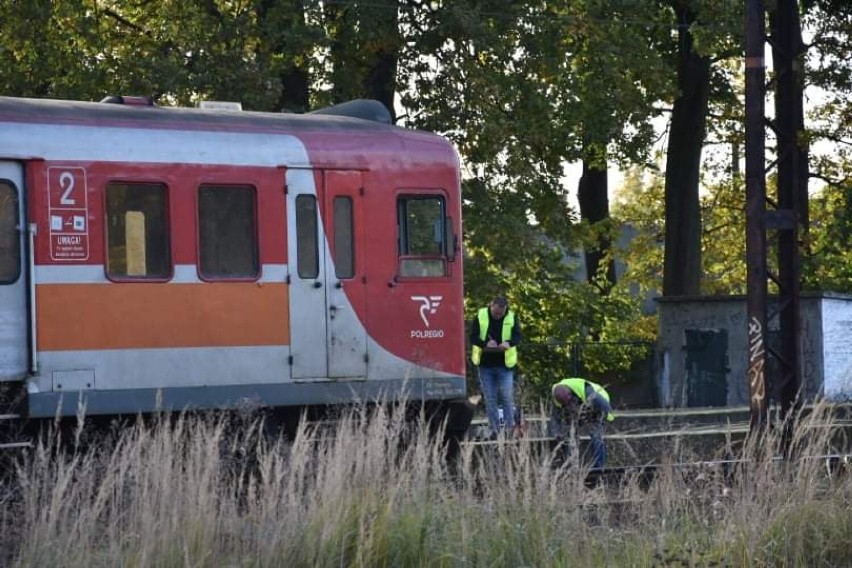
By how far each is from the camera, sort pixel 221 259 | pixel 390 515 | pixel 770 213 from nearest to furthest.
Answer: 1. pixel 390 515
2. pixel 221 259
3. pixel 770 213

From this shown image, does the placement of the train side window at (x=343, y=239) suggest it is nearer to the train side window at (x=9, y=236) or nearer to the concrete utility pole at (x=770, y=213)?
the train side window at (x=9, y=236)

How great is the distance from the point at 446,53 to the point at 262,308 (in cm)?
1175

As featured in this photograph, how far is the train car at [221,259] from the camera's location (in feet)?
39.4

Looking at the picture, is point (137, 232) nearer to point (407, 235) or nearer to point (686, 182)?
point (407, 235)

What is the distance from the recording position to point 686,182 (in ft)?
102

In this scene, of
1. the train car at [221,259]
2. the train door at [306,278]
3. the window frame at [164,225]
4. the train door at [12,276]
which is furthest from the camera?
the train door at [306,278]

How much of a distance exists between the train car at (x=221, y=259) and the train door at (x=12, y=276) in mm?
11

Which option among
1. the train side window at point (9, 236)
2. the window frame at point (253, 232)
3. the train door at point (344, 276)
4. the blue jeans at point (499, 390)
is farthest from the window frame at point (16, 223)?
the blue jeans at point (499, 390)

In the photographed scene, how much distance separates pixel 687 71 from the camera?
31141 millimetres

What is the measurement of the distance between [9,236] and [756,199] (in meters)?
6.70

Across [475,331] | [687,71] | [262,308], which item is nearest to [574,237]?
[687,71]

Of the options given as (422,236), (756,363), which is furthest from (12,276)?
(756,363)

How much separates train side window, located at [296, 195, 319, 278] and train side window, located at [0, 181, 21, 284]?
7.43 feet

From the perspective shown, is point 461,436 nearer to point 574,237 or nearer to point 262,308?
point 262,308
